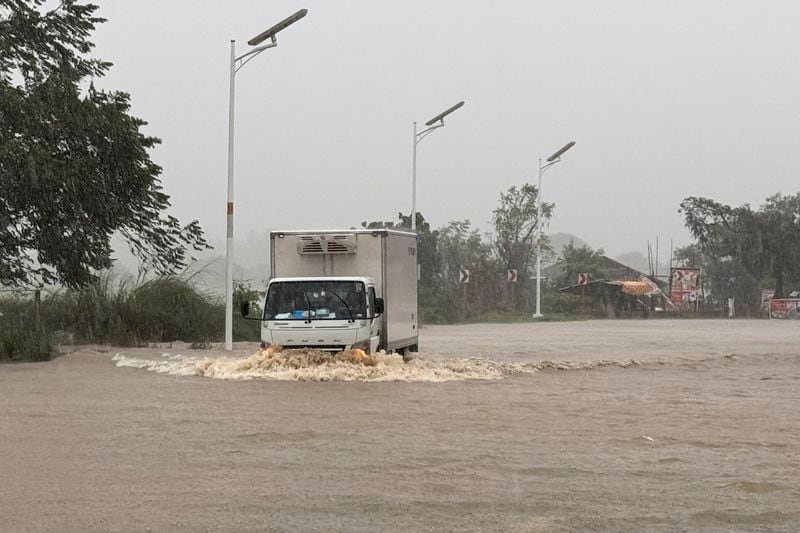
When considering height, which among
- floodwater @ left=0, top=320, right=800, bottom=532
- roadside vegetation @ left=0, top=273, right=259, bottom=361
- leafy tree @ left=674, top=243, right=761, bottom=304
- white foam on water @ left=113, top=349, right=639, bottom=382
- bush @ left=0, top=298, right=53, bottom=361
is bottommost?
floodwater @ left=0, top=320, right=800, bottom=532

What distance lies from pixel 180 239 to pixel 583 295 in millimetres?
45599

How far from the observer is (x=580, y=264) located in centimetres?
8212

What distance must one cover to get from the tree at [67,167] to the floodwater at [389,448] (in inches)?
229

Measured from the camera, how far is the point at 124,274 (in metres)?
30.2

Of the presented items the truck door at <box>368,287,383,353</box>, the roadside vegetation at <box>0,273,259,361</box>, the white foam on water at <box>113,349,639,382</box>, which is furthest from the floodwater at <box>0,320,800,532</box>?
the roadside vegetation at <box>0,273,259,361</box>

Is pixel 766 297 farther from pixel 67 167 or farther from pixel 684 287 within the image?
pixel 67 167

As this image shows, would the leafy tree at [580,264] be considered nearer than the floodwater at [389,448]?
No

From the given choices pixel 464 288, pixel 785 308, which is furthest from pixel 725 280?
pixel 464 288

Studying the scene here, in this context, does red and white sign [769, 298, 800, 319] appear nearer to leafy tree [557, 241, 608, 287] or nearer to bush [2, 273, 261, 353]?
leafy tree [557, 241, 608, 287]

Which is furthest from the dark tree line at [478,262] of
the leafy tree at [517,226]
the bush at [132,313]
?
the bush at [132,313]

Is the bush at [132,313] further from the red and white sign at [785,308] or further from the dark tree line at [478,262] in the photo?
the red and white sign at [785,308]

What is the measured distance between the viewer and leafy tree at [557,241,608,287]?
→ 266 ft

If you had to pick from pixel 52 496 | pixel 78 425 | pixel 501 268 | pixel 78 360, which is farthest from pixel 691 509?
pixel 501 268

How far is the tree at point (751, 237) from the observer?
7825cm
